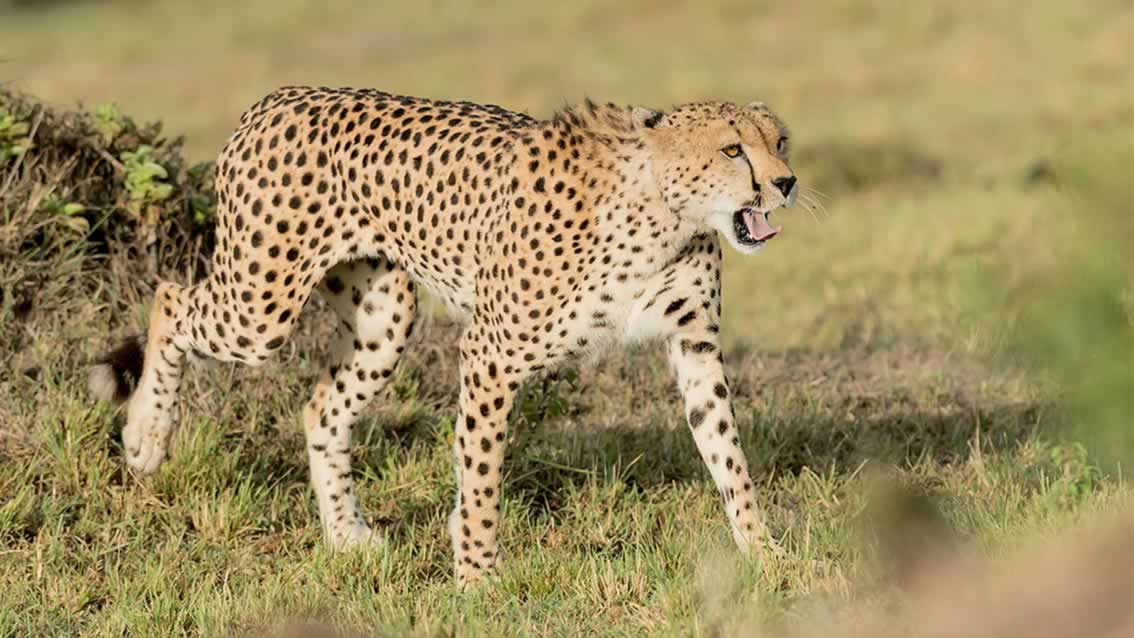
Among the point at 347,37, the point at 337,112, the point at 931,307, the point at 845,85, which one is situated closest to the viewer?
the point at 337,112

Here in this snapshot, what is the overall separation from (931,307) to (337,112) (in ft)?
13.7

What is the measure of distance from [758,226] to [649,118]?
17.4 inches

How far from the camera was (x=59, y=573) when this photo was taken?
15.8 ft

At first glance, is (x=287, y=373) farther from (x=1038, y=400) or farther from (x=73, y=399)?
(x=1038, y=400)

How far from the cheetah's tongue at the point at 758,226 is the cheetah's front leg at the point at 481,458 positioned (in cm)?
78

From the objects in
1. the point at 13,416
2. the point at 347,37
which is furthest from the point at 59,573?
the point at 347,37

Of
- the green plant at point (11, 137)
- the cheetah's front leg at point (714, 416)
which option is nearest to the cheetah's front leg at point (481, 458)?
the cheetah's front leg at point (714, 416)

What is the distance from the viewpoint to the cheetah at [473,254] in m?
4.74

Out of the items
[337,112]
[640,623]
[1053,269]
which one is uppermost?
→ [337,112]

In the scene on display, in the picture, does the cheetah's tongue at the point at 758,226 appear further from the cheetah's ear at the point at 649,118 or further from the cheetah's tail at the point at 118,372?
the cheetah's tail at the point at 118,372

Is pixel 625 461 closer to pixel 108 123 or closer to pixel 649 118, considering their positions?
pixel 649 118

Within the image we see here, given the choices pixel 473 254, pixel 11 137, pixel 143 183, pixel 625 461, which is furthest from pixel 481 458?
pixel 11 137

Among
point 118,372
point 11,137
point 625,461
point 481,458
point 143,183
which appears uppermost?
point 11,137

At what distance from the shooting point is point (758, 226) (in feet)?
15.0
